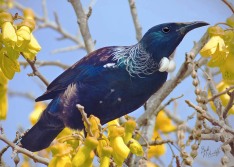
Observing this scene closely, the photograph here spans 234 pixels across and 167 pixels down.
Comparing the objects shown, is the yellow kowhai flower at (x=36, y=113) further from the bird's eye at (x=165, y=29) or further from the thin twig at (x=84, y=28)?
the bird's eye at (x=165, y=29)

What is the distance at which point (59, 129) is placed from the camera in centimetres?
270

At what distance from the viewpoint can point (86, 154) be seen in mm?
1753

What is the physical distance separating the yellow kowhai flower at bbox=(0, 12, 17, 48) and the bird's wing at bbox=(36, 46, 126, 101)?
583mm

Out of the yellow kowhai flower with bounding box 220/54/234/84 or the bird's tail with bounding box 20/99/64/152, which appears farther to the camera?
the bird's tail with bounding box 20/99/64/152

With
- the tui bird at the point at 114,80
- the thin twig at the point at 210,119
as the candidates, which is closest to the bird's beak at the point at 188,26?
the tui bird at the point at 114,80

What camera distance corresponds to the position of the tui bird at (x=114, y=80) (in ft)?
7.79

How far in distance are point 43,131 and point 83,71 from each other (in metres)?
0.36

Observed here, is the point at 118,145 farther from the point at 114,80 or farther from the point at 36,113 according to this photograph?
the point at 36,113

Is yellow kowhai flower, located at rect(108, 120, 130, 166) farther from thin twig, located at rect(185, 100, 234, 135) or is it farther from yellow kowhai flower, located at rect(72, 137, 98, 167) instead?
thin twig, located at rect(185, 100, 234, 135)

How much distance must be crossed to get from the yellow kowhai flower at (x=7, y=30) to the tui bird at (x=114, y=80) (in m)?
0.58

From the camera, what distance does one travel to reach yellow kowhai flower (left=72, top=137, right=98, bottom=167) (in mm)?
1752

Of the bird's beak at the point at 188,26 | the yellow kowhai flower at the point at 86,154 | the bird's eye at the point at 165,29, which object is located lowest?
the yellow kowhai flower at the point at 86,154

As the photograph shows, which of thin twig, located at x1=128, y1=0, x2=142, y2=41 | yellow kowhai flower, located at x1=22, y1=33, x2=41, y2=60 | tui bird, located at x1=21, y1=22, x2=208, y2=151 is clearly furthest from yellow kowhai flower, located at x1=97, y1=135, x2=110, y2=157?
thin twig, located at x1=128, y1=0, x2=142, y2=41

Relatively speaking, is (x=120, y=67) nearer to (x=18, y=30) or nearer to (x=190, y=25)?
(x=190, y=25)
